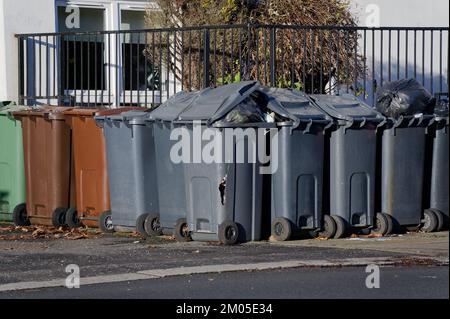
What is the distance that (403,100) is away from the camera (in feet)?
39.3

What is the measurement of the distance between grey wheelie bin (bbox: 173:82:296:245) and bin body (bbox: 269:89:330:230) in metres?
0.20

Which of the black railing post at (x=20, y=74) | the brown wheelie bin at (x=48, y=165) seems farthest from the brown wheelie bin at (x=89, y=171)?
the black railing post at (x=20, y=74)

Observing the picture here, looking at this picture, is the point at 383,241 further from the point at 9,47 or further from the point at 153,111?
the point at 9,47

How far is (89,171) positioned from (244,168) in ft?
7.59

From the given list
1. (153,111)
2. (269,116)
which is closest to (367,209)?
(269,116)

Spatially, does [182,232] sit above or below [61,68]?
below

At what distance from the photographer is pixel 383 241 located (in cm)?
1112

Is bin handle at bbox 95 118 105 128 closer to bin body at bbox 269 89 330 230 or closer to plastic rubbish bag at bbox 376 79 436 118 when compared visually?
bin body at bbox 269 89 330 230

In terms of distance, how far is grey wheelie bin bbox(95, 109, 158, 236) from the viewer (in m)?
11.7

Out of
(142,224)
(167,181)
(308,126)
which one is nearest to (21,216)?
(142,224)

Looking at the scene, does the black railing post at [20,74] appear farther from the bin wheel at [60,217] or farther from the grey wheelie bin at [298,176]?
the grey wheelie bin at [298,176]

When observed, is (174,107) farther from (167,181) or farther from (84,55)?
(84,55)
